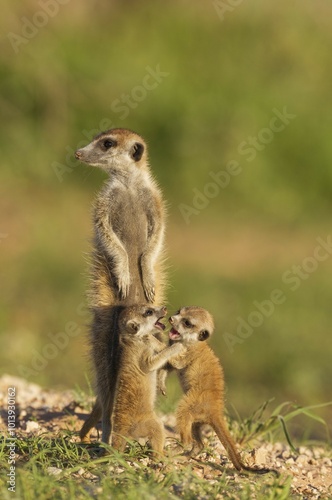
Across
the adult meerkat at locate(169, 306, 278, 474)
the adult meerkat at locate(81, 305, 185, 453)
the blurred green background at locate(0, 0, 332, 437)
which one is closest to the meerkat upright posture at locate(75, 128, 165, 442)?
the adult meerkat at locate(81, 305, 185, 453)

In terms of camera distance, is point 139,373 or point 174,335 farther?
point 174,335

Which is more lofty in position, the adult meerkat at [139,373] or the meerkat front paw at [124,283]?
the meerkat front paw at [124,283]

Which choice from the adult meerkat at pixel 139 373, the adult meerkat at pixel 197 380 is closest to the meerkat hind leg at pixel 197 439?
the adult meerkat at pixel 197 380

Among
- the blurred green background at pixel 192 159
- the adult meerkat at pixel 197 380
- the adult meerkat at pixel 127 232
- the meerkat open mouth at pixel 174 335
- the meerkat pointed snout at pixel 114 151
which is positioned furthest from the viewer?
the blurred green background at pixel 192 159

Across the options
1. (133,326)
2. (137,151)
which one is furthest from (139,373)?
(137,151)

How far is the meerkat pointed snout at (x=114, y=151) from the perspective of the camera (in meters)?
5.32

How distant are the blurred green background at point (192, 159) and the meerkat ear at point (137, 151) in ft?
12.4

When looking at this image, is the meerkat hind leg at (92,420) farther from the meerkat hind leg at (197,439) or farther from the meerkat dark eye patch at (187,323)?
the meerkat dark eye patch at (187,323)

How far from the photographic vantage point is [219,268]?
1202 cm

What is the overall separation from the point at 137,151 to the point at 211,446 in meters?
1.68

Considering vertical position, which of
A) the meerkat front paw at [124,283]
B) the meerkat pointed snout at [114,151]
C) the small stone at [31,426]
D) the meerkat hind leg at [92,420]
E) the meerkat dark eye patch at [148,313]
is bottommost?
the small stone at [31,426]

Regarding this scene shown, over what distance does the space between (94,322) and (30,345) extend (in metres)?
4.48

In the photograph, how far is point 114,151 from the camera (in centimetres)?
535

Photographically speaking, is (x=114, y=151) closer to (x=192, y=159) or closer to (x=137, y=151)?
(x=137, y=151)
